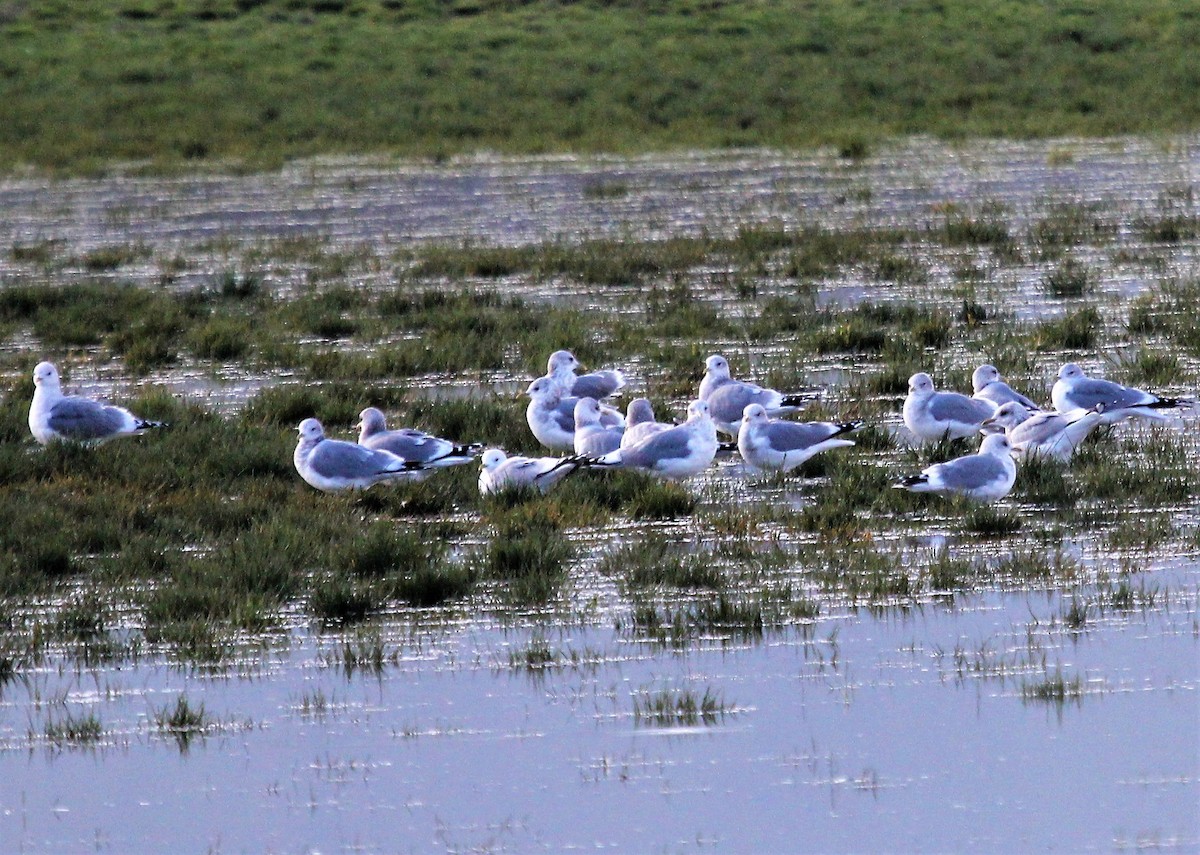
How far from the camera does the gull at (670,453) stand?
9.83m

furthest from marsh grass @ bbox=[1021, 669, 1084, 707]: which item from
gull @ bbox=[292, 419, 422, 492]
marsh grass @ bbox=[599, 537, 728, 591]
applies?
gull @ bbox=[292, 419, 422, 492]

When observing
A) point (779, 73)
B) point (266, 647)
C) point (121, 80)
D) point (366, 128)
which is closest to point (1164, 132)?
point (779, 73)

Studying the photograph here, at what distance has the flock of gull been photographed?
32.0 feet

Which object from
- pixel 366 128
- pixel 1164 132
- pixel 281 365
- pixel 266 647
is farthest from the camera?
→ pixel 366 128

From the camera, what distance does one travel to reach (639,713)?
6.60m

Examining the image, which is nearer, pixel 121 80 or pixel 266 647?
pixel 266 647

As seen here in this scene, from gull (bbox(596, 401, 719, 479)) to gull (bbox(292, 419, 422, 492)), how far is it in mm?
1130

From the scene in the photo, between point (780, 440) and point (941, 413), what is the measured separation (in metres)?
1.03

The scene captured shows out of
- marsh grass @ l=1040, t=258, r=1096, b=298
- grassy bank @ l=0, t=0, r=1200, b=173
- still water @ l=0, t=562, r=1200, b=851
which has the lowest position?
still water @ l=0, t=562, r=1200, b=851

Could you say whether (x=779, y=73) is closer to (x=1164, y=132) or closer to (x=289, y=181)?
(x=1164, y=132)

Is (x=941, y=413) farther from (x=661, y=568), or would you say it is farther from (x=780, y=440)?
(x=661, y=568)

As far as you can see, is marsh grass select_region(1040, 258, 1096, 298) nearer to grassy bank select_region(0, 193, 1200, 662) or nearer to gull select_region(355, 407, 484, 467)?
grassy bank select_region(0, 193, 1200, 662)

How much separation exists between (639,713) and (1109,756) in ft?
5.33

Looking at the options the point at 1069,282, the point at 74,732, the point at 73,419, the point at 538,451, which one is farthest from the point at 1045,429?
the point at 1069,282
